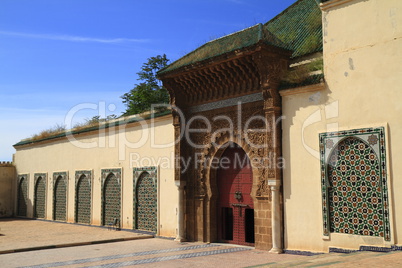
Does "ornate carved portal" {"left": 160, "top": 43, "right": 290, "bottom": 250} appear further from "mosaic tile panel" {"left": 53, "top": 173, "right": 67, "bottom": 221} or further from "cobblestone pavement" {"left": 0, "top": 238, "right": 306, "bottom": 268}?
"mosaic tile panel" {"left": 53, "top": 173, "right": 67, "bottom": 221}

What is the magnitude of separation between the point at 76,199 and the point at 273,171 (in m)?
8.59

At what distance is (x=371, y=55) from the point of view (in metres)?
6.41

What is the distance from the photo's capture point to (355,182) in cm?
643

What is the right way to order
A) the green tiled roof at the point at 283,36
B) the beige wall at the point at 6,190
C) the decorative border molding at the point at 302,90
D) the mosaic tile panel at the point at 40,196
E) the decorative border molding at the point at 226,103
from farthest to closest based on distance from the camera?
the beige wall at the point at 6,190, the mosaic tile panel at the point at 40,196, the decorative border molding at the point at 226,103, the green tiled roof at the point at 283,36, the decorative border molding at the point at 302,90

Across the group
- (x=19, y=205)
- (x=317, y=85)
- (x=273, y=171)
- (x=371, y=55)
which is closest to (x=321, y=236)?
(x=273, y=171)

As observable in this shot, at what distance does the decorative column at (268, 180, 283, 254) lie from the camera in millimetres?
7324

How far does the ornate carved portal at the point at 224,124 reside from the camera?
7.64 metres

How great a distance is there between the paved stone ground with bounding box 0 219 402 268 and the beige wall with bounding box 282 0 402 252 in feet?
1.81

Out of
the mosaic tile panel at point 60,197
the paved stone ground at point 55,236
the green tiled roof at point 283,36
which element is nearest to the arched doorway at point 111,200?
the paved stone ground at point 55,236

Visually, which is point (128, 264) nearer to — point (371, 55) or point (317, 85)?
point (317, 85)

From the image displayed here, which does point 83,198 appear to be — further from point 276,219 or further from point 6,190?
point 276,219

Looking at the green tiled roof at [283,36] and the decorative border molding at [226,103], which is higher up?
the green tiled roof at [283,36]

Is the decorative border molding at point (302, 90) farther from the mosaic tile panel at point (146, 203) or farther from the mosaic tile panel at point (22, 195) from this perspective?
the mosaic tile panel at point (22, 195)

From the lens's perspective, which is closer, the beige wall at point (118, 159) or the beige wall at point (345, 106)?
the beige wall at point (345, 106)
